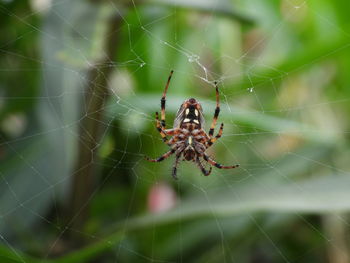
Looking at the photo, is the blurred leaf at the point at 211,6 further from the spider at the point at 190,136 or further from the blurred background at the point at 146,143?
the spider at the point at 190,136

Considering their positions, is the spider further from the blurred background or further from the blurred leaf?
the blurred leaf

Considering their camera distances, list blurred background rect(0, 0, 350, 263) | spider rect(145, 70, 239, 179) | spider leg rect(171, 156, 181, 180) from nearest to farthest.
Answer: blurred background rect(0, 0, 350, 263), spider rect(145, 70, 239, 179), spider leg rect(171, 156, 181, 180)

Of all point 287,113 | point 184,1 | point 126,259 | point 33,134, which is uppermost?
point 184,1

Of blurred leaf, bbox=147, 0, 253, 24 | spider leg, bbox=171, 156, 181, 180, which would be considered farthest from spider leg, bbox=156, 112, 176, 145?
blurred leaf, bbox=147, 0, 253, 24

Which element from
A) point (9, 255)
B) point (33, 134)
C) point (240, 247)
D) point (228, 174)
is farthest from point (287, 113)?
point (9, 255)

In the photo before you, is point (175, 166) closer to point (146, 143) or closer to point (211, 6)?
point (146, 143)

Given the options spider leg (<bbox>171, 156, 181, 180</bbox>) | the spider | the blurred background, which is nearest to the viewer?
the blurred background

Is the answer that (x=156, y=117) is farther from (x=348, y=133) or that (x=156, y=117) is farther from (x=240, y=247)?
(x=348, y=133)

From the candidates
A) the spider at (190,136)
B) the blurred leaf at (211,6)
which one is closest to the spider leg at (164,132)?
the spider at (190,136)

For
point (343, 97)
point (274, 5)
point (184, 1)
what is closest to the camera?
point (184, 1)
